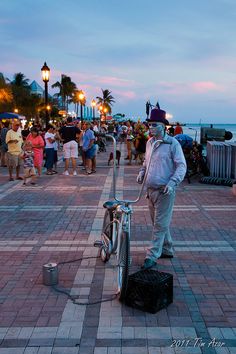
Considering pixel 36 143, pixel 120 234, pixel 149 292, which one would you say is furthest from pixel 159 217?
pixel 36 143

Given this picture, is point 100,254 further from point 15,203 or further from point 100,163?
point 100,163

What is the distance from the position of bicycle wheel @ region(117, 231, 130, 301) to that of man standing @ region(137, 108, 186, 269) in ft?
2.56

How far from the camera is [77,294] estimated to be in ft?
15.7

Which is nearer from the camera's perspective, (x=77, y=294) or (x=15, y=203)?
(x=77, y=294)

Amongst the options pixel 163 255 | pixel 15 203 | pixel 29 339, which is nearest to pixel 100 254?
pixel 163 255

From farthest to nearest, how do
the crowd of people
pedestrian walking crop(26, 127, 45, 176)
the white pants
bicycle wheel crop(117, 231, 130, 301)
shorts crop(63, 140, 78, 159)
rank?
1. shorts crop(63, 140, 78, 159)
2. pedestrian walking crop(26, 127, 45, 176)
3. the crowd of people
4. the white pants
5. bicycle wheel crop(117, 231, 130, 301)

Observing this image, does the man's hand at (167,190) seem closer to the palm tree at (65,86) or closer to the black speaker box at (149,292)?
the black speaker box at (149,292)

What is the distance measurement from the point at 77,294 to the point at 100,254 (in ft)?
4.05

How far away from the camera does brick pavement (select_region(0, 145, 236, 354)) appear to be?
12.4 feet

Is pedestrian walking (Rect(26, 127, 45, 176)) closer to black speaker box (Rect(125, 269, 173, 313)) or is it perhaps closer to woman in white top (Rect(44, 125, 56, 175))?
woman in white top (Rect(44, 125, 56, 175))

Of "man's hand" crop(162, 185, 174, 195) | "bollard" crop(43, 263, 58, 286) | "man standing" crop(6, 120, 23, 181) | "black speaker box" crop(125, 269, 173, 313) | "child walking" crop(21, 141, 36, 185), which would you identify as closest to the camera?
"black speaker box" crop(125, 269, 173, 313)

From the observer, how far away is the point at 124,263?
14.9 ft

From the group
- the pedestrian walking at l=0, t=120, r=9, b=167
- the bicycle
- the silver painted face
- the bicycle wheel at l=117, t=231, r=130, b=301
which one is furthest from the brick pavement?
the pedestrian walking at l=0, t=120, r=9, b=167

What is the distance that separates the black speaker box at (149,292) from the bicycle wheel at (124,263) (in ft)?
0.20
